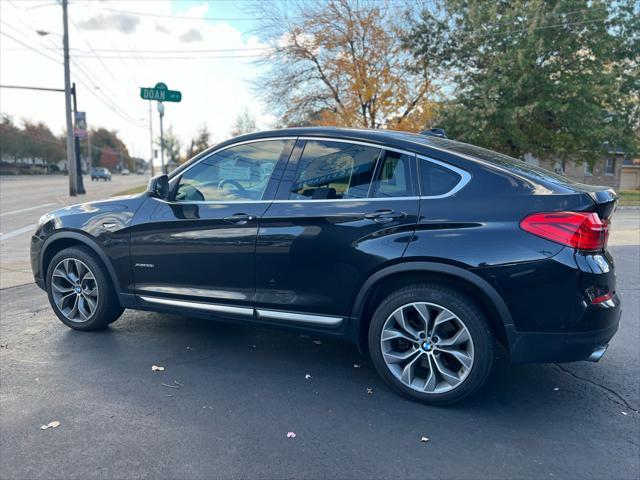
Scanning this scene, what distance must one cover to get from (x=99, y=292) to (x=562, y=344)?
3.65 m

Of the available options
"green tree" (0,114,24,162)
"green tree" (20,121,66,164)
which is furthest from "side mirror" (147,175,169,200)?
"green tree" (20,121,66,164)

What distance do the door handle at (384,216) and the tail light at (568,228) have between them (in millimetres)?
743

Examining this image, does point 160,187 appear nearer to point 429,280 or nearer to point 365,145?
point 365,145

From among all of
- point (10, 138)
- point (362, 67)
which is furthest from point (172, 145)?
point (362, 67)

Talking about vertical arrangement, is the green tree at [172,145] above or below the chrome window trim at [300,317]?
above

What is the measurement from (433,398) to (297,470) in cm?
109

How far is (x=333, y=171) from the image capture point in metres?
3.39

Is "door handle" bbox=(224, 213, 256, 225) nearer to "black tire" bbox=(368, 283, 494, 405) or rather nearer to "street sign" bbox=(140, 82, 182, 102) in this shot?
"black tire" bbox=(368, 283, 494, 405)

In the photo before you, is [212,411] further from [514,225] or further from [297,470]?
[514,225]

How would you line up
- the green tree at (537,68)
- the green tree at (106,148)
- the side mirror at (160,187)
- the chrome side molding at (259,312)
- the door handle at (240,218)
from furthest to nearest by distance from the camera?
the green tree at (106,148), the green tree at (537,68), the side mirror at (160,187), the door handle at (240,218), the chrome side molding at (259,312)

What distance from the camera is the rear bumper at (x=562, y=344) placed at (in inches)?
111

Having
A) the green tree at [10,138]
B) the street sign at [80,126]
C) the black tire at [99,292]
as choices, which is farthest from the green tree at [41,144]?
the black tire at [99,292]

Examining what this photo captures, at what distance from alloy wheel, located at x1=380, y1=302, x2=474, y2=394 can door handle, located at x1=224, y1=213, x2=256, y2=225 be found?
1.23m

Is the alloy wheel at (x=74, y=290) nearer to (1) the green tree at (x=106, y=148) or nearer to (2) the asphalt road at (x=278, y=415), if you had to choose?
(2) the asphalt road at (x=278, y=415)
